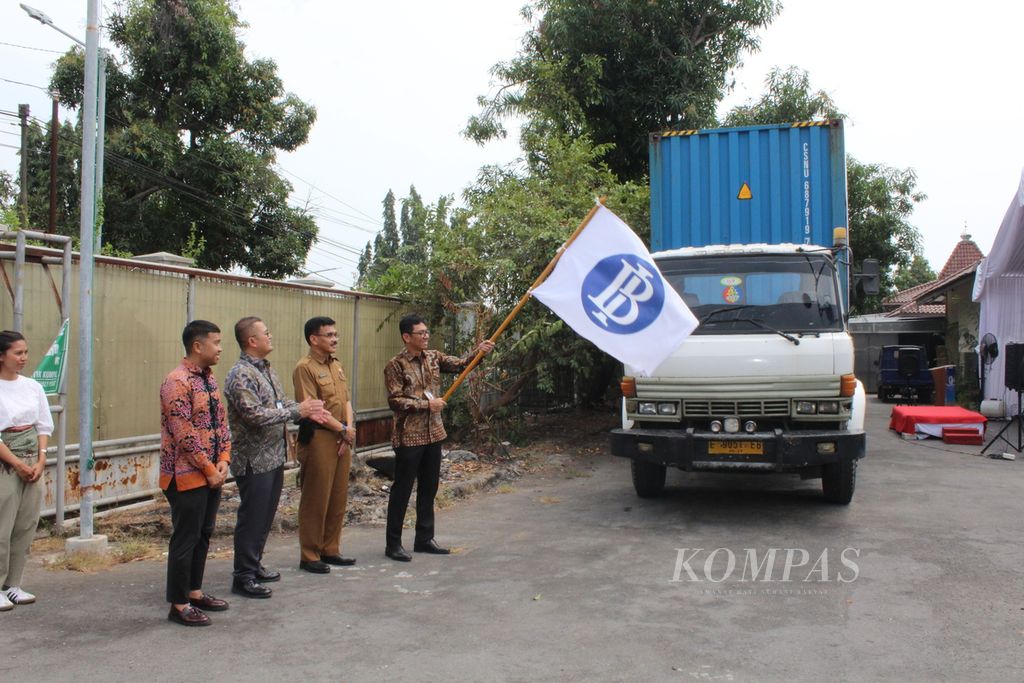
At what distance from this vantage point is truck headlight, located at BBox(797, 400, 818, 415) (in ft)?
22.0

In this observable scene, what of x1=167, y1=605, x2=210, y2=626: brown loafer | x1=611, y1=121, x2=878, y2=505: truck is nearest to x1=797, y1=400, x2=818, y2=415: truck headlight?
x1=611, y1=121, x2=878, y2=505: truck

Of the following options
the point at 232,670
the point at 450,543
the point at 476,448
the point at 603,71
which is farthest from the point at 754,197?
the point at 603,71

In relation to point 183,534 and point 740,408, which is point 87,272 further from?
point 740,408

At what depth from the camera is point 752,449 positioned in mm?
6586

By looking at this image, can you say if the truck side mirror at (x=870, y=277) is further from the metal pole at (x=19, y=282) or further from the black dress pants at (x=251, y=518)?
the metal pole at (x=19, y=282)

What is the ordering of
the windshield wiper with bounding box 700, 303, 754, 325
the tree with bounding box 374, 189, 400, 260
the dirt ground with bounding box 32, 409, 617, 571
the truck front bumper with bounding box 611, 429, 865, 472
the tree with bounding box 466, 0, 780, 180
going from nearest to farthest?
the dirt ground with bounding box 32, 409, 617, 571 < the truck front bumper with bounding box 611, 429, 865, 472 < the windshield wiper with bounding box 700, 303, 754, 325 < the tree with bounding box 466, 0, 780, 180 < the tree with bounding box 374, 189, 400, 260

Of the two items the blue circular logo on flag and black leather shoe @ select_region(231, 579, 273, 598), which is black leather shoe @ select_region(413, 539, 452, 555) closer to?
black leather shoe @ select_region(231, 579, 273, 598)

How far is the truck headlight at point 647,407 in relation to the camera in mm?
7031

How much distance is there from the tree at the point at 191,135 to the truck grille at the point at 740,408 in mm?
16929

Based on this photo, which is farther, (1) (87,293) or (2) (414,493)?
(2) (414,493)

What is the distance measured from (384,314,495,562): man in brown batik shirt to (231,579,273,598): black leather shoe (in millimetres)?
1094

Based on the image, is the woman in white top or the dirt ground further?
the dirt ground

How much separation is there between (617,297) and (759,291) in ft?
6.43

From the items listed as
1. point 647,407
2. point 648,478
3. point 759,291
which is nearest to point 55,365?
point 647,407
